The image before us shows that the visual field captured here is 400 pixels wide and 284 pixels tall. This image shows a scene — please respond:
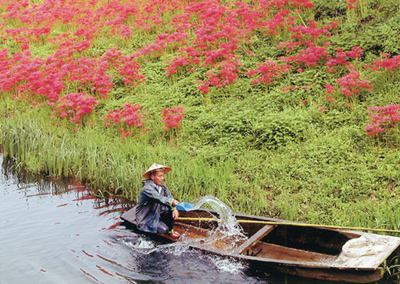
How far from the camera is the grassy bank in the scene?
741 centimetres

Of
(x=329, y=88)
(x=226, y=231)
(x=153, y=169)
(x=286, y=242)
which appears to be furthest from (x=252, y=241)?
(x=329, y=88)

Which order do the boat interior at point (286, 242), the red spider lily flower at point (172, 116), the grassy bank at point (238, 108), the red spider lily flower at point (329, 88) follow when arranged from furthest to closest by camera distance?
1. the red spider lily flower at point (172, 116)
2. the red spider lily flower at point (329, 88)
3. the grassy bank at point (238, 108)
4. the boat interior at point (286, 242)

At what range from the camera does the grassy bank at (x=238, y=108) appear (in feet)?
24.3

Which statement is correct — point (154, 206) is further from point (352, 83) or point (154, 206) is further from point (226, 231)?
point (352, 83)

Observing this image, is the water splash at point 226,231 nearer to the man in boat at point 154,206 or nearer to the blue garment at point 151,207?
the man in boat at point 154,206

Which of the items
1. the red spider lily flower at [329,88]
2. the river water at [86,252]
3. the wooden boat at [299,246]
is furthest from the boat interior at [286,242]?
the red spider lily flower at [329,88]

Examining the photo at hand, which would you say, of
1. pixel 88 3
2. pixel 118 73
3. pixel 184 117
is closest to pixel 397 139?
pixel 184 117

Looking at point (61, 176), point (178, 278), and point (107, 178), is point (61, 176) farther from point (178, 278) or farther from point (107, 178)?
point (178, 278)

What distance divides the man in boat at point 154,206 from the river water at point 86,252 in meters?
0.30

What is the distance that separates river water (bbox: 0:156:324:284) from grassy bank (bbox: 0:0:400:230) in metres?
0.94

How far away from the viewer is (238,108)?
966cm

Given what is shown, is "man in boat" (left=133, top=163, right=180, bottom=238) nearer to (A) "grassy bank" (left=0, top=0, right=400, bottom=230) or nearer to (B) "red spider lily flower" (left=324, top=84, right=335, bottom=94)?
(A) "grassy bank" (left=0, top=0, right=400, bottom=230)

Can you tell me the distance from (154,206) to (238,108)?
4061 millimetres

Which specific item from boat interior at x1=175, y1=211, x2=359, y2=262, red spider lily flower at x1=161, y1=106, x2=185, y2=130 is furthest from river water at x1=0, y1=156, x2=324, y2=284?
red spider lily flower at x1=161, y1=106, x2=185, y2=130
